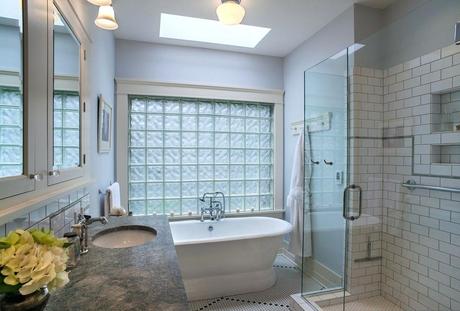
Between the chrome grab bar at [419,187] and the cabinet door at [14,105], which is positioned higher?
the cabinet door at [14,105]

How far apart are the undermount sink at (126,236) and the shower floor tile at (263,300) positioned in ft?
3.87

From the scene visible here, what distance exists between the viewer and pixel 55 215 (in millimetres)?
1222

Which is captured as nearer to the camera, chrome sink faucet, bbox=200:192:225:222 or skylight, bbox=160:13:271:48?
skylight, bbox=160:13:271:48

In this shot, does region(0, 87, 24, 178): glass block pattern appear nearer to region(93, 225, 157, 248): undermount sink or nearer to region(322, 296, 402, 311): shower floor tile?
region(93, 225, 157, 248): undermount sink

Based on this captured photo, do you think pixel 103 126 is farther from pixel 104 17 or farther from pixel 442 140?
pixel 442 140

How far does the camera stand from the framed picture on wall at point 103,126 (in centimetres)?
→ 225

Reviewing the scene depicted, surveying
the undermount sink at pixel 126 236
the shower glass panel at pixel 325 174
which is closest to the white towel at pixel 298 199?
the shower glass panel at pixel 325 174

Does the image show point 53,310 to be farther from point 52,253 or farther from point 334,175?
point 334,175

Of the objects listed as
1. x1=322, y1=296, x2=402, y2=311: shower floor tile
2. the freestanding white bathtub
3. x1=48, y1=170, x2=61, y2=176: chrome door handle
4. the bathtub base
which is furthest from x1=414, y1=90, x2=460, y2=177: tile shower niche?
x1=48, y1=170, x2=61, y2=176: chrome door handle

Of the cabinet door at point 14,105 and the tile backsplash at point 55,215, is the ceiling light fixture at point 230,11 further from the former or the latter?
the tile backsplash at point 55,215

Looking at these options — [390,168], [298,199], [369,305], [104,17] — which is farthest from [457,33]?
[104,17]

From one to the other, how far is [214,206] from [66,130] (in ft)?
7.67

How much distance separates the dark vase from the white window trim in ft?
8.76

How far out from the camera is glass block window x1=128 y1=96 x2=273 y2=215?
3363 millimetres
